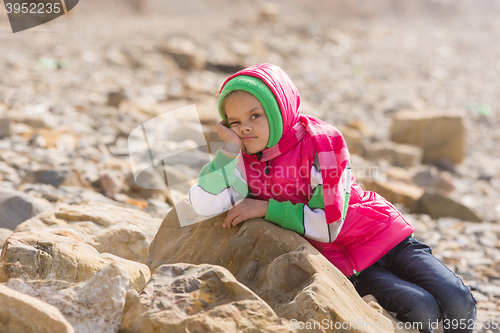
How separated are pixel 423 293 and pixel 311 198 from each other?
0.80 meters

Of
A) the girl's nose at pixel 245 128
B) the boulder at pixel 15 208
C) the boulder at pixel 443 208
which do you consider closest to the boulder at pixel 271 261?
the girl's nose at pixel 245 128

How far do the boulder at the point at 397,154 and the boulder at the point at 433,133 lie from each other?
0.51 m

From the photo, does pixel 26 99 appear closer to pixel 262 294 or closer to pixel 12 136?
pixel 12 136

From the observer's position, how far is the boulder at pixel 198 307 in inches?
69.5

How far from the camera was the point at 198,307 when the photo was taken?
6.05 feet

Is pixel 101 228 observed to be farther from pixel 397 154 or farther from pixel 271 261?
pixel 397 154

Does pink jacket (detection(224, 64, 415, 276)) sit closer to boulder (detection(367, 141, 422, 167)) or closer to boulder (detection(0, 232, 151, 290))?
boulder (detection(0, 232, 151, 290))

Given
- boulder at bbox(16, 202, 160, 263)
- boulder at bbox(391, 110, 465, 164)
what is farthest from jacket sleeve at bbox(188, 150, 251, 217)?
boulder at bbox(391, 110, 465, 164)

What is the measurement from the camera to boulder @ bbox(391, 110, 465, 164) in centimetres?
842

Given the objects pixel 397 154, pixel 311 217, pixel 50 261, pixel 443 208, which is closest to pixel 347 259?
pixel 311 217

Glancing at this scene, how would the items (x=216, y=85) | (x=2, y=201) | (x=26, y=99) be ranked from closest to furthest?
(x=2, y=201)
(x=26, y=99)
(x=216, y=85)

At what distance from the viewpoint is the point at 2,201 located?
10.6 ft

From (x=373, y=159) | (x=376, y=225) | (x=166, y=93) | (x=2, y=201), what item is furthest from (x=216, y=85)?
(x=376, y=225)

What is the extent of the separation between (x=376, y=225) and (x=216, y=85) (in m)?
8.99
